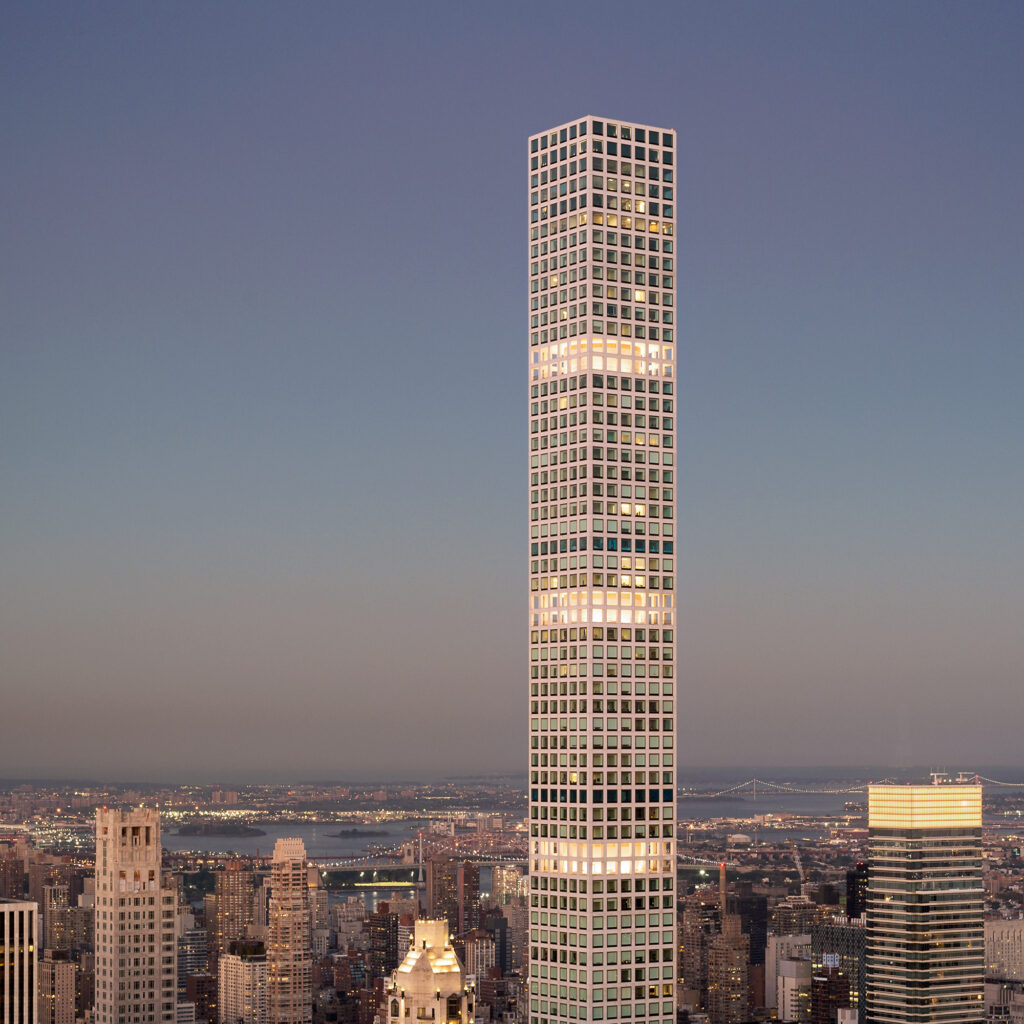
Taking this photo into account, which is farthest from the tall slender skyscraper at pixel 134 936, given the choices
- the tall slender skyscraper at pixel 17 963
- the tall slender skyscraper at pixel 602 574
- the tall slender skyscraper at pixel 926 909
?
the tall slender skyscraper at pixel 926 909

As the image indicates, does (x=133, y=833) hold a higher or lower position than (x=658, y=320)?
lower

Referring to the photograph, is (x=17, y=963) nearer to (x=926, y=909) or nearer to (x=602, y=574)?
(x=602, y=574)

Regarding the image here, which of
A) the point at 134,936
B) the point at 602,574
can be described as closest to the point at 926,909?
the point at 134,936

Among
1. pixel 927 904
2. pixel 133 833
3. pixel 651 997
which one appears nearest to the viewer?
pixel 651 997

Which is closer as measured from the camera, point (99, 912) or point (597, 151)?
point (597, 151)

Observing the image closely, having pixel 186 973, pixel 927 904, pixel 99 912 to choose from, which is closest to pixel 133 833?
pixel 99 912

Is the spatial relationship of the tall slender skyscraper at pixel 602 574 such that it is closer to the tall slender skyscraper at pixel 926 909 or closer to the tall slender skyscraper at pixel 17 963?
the tall slender skyscraper at pixel 17 963

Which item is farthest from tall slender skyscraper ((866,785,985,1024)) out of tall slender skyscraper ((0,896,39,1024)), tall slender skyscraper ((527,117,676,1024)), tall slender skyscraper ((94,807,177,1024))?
tall slender skyscraper ((527,117,676,1024))

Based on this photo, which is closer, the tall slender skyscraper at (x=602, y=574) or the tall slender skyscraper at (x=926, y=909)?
the tall slender skyscraper at (x=602, y=574)

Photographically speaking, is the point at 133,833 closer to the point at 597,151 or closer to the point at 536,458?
the point at 536,458
